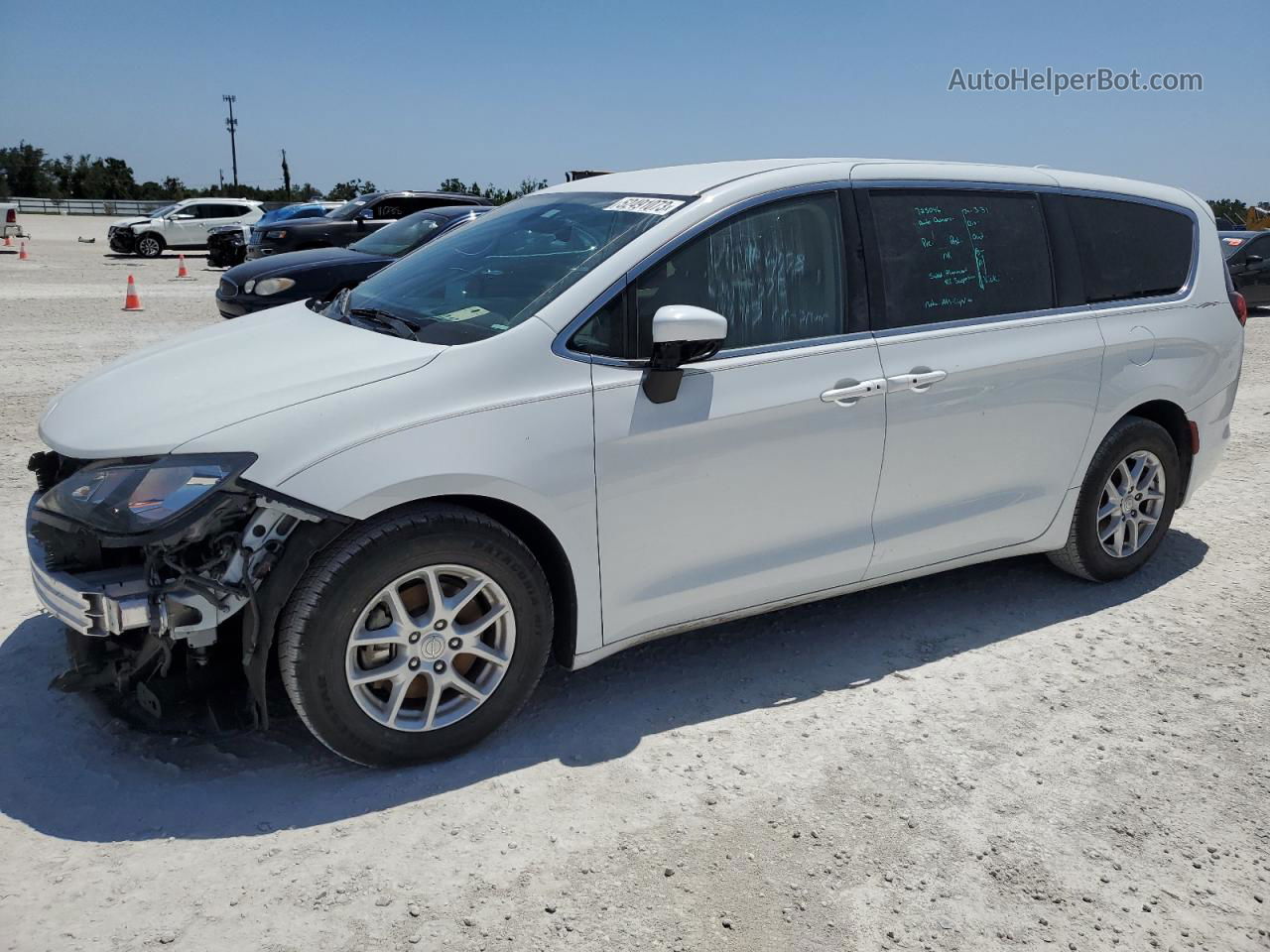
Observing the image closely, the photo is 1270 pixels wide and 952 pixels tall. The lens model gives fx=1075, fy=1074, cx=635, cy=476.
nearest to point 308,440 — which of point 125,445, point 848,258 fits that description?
point 125,445

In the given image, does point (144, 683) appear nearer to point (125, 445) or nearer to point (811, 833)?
point (125, 445)

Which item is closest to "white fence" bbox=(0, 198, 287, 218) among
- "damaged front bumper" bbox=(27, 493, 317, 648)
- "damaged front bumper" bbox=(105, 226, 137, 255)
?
"damaged front bumper" bbox=(105, 226, 137, 255)

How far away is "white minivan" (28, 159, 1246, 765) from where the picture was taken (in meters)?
3.09

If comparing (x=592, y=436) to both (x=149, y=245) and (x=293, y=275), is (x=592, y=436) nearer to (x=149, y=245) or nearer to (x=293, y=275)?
(x=293, y=275)

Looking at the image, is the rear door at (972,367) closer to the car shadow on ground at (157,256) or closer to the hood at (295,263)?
the hood at (295,263)

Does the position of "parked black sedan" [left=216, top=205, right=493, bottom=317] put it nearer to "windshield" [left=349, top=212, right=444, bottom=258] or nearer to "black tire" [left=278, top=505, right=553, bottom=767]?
"windshield" [left=349, top=212, right=444, bottom=258]

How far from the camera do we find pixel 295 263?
417 inches

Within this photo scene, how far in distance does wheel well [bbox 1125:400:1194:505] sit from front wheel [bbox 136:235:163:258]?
96.0 ft

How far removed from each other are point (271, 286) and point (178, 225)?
74.0ft

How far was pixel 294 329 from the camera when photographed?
400 cm

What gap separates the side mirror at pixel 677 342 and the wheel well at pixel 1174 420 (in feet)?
8.05

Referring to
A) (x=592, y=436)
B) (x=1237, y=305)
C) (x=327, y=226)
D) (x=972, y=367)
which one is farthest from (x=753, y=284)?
(x=327, y=226)

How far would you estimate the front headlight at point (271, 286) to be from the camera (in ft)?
33.4

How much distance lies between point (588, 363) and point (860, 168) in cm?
148
